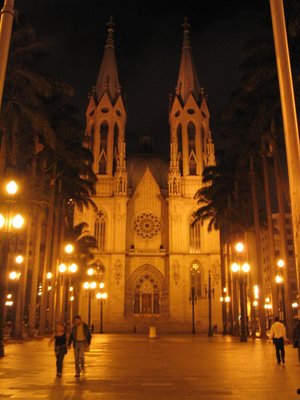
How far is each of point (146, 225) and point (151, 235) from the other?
145cm

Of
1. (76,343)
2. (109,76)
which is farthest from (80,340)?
(109,76)

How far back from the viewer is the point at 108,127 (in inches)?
2542

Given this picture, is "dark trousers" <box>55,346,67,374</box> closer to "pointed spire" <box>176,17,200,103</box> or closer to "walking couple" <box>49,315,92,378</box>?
"walking couple" <box>49,315,92,378</box>

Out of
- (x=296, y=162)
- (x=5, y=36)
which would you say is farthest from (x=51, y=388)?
(x=5, y=36)

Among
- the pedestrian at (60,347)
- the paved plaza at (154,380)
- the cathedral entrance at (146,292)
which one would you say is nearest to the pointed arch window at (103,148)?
the cathedral entrance at (146,292)

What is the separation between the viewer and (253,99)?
29.1 meters

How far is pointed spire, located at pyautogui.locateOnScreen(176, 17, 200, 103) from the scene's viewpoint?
67.0 meters

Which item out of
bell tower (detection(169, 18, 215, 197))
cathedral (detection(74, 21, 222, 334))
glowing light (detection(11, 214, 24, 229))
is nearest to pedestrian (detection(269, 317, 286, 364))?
glowing light (detection(11, 214, 24, 229))

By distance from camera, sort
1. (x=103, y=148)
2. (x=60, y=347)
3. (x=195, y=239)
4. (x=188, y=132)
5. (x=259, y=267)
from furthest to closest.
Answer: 1. (x=188, y=132)
2. (x=103, y=148)
3. (x=195, y=239)
4. (x=259, y=267)
5. (x=60, y=347)

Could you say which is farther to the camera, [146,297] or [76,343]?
[146,297]

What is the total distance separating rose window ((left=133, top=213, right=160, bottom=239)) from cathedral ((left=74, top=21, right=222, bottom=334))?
13 cm

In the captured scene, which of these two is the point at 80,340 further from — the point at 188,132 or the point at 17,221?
the point at 188,132

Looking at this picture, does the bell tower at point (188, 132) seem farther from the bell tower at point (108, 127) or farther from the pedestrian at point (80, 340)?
the pedestrian at point (80, 340)

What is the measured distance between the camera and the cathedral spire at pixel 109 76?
219ft
